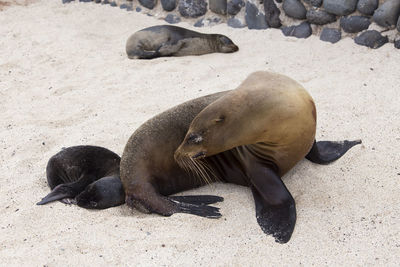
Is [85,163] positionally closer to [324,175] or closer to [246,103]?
[246,103]

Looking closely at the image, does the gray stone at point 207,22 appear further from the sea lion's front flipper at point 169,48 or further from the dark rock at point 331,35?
the dark rock at point 331,35

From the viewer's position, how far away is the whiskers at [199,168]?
319cm

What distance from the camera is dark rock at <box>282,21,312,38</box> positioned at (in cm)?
561

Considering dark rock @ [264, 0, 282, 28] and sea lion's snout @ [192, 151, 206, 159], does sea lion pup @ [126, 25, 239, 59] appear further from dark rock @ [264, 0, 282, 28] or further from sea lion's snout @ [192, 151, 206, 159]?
sea lion's snout @ [192, 151, 206, 159]

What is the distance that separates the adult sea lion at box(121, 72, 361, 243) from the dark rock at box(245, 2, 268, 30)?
9.53 feet

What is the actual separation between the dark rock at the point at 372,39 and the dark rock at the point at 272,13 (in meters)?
1.08

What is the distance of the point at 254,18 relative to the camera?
615 cm

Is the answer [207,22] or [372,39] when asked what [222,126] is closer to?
[372,39]

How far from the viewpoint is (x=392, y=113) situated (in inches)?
154

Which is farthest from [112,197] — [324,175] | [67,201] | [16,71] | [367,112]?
[16,71]

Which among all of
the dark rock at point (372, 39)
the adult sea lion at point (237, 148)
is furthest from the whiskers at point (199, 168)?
the dark rock at point (372, 39)

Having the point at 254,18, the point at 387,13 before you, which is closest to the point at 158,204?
the point at 387,13

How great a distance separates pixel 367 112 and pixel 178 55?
2.99 metres

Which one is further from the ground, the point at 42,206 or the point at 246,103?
the point at 246,103
